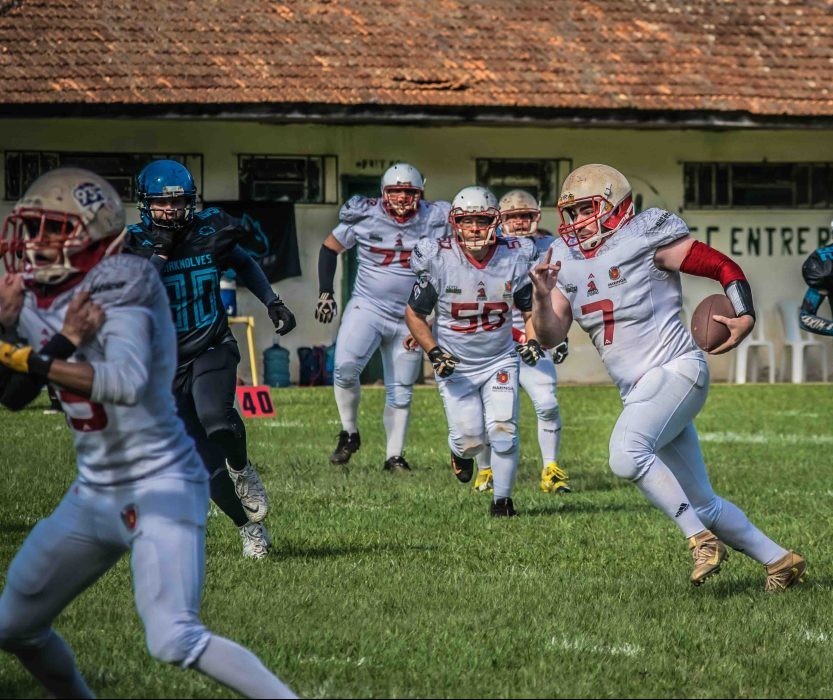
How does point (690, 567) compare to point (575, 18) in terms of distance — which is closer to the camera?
point (690, 567)

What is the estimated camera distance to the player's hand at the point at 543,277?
685 centimetres

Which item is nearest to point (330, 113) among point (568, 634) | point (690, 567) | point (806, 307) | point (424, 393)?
point (424, 393)

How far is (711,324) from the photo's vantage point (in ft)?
23.1

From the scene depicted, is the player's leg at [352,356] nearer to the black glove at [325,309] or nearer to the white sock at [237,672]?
the black glove at [325,309]

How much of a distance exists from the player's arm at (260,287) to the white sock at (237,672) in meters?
3.92

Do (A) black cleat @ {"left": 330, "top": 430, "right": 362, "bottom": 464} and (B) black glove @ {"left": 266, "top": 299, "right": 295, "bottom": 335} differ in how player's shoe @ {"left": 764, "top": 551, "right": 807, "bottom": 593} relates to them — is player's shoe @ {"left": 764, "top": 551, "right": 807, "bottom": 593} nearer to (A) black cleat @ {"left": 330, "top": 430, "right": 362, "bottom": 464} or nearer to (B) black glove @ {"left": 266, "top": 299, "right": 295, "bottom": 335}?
(B) black glove @ {"left": 266, "top": 299, "right": 295, "bottom": 335}

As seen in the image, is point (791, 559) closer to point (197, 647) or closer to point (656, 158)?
point (197, 647)

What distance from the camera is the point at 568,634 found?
620cm

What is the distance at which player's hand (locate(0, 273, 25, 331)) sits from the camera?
4707mm

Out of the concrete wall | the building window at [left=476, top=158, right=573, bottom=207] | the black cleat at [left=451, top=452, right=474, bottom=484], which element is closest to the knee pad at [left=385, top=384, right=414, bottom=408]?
the black cleat at [left=451, top=452, right=474, bottom=484]

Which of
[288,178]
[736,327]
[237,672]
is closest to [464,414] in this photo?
[736,327]

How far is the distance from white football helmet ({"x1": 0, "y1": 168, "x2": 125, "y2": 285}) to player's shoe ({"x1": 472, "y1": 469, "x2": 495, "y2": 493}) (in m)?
6.35

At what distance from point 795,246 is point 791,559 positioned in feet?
52.5

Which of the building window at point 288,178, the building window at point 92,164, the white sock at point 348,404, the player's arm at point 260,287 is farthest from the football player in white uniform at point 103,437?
the building window at point 288,178
